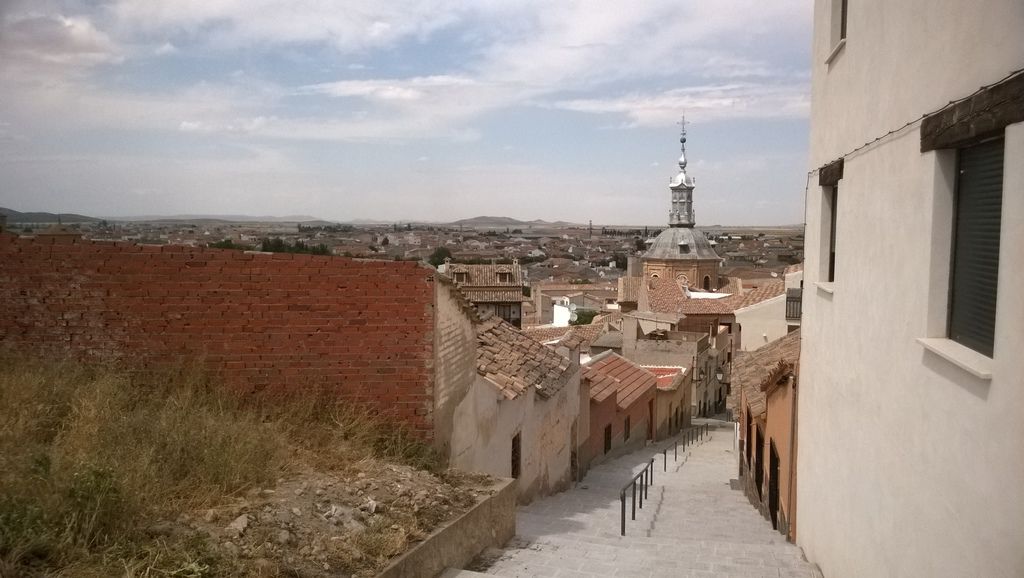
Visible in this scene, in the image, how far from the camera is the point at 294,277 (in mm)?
8273

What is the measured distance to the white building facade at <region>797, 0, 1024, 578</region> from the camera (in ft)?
11.5

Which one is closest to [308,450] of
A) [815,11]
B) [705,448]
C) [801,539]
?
[801,539]

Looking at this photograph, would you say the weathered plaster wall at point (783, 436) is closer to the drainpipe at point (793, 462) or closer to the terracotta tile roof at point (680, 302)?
the drainpipe at point (793, 462)

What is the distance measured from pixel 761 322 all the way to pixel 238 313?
31.2m

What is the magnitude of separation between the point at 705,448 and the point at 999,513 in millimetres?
22268

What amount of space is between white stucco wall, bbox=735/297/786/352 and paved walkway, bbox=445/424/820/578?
635 inches

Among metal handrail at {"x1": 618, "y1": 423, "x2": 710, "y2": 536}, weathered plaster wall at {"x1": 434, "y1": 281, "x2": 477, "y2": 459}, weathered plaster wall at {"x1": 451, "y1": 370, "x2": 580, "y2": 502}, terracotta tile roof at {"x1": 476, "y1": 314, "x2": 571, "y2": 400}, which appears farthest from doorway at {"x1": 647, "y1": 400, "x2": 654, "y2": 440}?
weathered plaster wall at {"x1": 434, "y1": 281, "x2": 477, "y2": 459}

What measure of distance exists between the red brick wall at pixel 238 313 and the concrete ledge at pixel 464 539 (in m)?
1.28

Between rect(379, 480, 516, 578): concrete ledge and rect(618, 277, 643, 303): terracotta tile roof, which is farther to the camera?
rect(618, 277, 643, 303): terracotta tile roof

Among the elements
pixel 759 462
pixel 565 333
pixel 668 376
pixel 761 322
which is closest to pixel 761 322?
pixel 761 322

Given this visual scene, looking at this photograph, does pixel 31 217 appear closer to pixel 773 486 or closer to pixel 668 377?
pixel 773 486

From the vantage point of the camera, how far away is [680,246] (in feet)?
238

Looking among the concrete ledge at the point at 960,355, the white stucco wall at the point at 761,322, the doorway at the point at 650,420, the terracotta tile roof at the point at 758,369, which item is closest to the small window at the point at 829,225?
the concrete ledge at the point at 960,355

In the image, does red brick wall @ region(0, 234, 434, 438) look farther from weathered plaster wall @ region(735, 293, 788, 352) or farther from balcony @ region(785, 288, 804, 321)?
weathered plaster wall @ region(735, 293, 788, 352)
